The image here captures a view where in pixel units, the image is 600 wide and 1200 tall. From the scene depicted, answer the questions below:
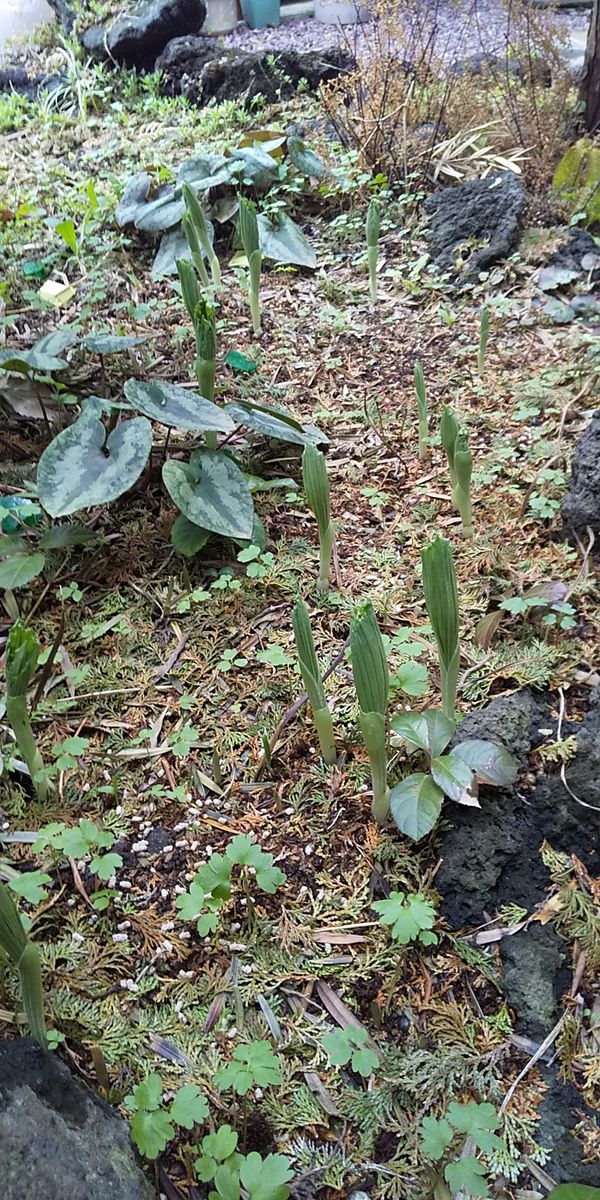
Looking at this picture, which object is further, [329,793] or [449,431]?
[449,431]

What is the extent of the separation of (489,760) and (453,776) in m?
0.07

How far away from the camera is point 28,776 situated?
1.57 m

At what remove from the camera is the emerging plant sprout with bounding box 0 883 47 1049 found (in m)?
1.05

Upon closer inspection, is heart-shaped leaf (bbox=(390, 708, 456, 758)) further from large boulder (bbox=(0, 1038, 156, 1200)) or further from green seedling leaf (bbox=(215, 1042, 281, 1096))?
large boulder (bbox=(0, 1038, 156, 1200))

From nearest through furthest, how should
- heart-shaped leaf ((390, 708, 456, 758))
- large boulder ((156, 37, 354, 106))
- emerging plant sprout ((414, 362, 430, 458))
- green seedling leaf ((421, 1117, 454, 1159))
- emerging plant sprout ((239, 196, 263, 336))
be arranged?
green seedling leaf ((421, 1117, 454, 1159)), heart-shaped leaf ((390, 708, 456, 758)), emerging plant sprout ((414, 362, 430, 458)), emerging plant sprout ((239, 196, 263, 336)), large boulder ((156, 37, 354, 106))

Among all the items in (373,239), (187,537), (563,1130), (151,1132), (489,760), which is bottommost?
(563,1130)

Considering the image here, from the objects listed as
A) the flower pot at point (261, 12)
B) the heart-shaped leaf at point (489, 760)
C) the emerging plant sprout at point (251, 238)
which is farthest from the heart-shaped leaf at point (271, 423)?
the flower pot at point (261, 12)

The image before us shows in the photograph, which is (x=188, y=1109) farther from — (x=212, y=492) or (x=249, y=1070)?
(x=212, y=492)

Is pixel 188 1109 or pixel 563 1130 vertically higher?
pixel 188 1109

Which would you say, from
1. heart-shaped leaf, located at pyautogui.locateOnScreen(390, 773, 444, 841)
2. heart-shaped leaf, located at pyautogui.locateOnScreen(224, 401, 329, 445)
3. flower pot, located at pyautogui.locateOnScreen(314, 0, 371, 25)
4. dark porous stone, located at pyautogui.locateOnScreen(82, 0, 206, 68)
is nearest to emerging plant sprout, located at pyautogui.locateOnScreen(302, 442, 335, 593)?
heart-shaped leaf, located at pyautogui.locateOnScreen(224, 401, 329, 445)

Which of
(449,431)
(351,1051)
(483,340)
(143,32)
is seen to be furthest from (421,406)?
(143,32)

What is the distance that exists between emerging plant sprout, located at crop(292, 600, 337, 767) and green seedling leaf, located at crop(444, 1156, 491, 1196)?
0.68 m

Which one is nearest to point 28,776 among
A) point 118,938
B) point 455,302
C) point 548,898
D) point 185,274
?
point 118,938

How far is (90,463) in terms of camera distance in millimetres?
1928
